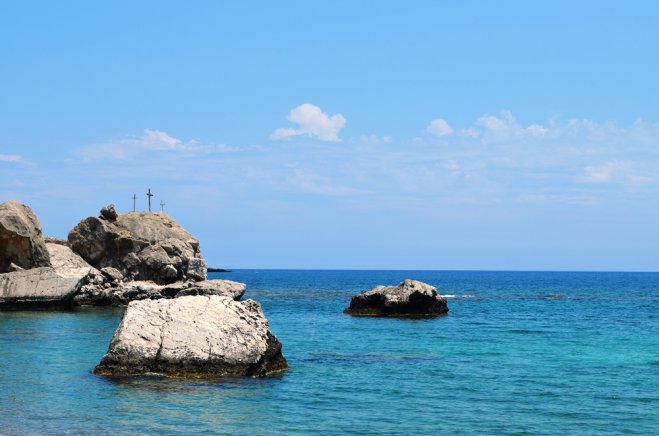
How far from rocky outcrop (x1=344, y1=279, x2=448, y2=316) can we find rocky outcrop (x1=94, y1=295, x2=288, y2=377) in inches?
1369

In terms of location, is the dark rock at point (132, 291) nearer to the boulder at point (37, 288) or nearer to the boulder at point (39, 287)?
the boulder at point (39, 287)

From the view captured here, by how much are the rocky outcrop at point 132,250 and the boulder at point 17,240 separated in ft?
41.0

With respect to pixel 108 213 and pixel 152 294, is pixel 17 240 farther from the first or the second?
pixel 108 213

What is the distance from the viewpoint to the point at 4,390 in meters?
24.9

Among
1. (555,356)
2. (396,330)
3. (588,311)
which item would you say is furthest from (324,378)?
(588,311)

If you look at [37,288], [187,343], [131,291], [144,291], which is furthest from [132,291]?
[187,343]

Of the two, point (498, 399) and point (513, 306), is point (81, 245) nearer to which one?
point (513, 306)

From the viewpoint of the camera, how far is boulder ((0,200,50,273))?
215ft

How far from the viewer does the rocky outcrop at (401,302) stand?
62344 millimetres

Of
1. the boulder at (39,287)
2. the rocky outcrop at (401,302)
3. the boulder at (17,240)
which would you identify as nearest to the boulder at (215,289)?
the boulder at (39,287)

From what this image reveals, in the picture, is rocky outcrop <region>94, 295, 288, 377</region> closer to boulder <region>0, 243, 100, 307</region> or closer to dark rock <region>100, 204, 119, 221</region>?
boulder <region>0, 243, 100, 307</region>

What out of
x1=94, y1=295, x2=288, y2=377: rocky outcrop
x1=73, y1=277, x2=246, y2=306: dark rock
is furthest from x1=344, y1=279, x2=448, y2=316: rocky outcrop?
x1=94, y1=295, x2=288, y2=377: rocky outcrop

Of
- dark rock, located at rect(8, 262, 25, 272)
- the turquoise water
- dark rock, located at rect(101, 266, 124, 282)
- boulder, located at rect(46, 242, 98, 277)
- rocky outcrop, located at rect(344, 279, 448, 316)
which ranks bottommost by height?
the turquoise water

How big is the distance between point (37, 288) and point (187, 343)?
3971 cm
